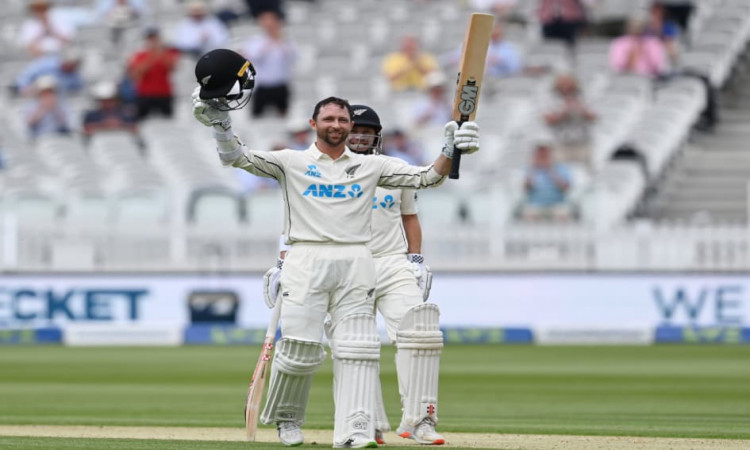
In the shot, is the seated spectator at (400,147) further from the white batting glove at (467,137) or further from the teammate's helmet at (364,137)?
the white batting glove at (467,137)

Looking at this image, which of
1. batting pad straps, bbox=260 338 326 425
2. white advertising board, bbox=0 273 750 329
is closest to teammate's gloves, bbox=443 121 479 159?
batting pad straps, bbox=260 338 326 425

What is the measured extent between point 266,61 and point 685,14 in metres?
5.30

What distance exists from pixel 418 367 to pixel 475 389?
3948 millimetres

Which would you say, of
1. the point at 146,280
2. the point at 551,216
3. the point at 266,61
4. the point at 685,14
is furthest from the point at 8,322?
Result: the point at 685,14

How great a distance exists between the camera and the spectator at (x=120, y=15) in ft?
72.4

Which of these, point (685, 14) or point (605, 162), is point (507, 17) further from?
point (605, 162)

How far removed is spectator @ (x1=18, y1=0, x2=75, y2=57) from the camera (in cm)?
2116

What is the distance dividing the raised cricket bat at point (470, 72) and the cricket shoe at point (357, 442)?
1.17 metres

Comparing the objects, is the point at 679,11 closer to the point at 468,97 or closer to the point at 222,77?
the point at 468,97

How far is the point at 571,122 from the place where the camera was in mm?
16953

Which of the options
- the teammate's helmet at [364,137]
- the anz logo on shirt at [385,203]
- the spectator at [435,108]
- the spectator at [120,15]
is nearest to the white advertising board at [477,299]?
the spectator at [435,108]

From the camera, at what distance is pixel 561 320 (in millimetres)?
16172

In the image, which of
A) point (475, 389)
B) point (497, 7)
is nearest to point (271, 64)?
point (497, 7)

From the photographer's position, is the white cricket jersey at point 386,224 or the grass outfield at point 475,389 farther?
the grass outfield at point 475,389
